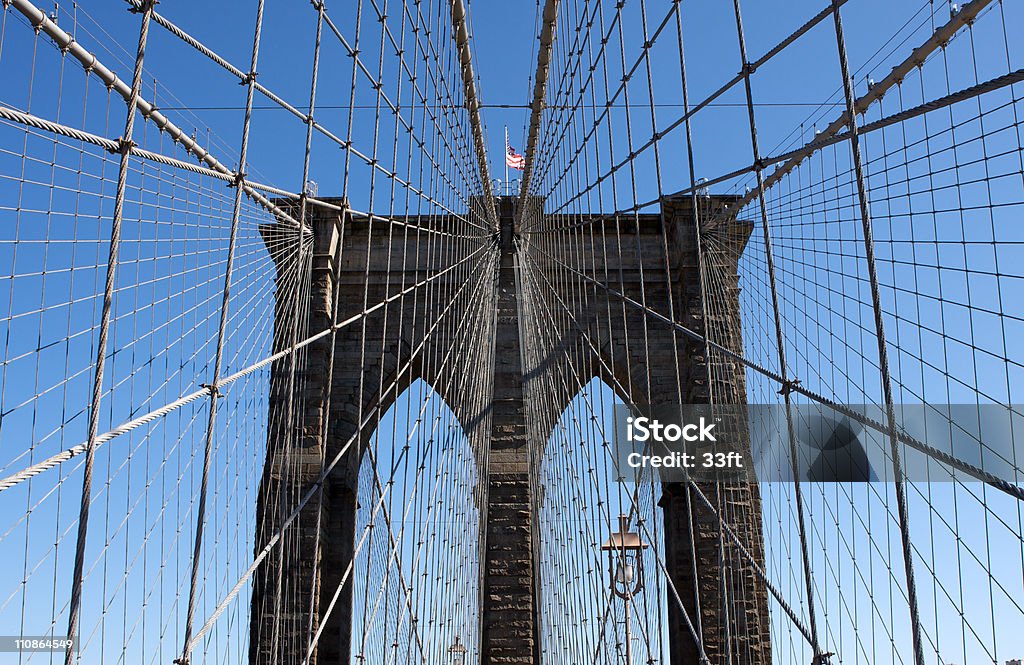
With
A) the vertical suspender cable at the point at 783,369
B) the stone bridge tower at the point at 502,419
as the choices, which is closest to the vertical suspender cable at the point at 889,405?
the vertical suspender cable at the point at 783,369

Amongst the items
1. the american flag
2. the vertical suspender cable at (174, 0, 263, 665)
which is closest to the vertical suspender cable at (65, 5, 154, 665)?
the vertical suspender cable at (174, 0, 263, 665)

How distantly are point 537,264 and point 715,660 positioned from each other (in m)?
5.09

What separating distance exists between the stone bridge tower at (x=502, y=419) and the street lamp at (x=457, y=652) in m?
1.28

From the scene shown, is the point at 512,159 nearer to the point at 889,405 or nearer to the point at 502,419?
the point at 502,419

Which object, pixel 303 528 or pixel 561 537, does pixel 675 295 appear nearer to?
pixel 561 537

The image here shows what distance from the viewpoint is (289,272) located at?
8.90 m

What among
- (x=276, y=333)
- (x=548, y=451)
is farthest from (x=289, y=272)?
(x=548, y=451)

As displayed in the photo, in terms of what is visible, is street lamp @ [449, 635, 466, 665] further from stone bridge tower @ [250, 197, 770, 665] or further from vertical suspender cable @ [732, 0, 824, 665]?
vertical suspender cable @ [732, 0, 824, 665]

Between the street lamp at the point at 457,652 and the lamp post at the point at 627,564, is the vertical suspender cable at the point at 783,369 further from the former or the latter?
the street lamp at the point at 457,652

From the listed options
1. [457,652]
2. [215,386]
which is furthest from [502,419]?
[215,386]

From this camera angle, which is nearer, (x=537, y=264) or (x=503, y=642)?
(x=503, y=642)

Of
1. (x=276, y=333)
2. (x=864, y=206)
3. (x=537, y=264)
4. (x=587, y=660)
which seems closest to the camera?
(x=864, y=206)

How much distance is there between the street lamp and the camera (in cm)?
984

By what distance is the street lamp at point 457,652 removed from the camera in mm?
9836
